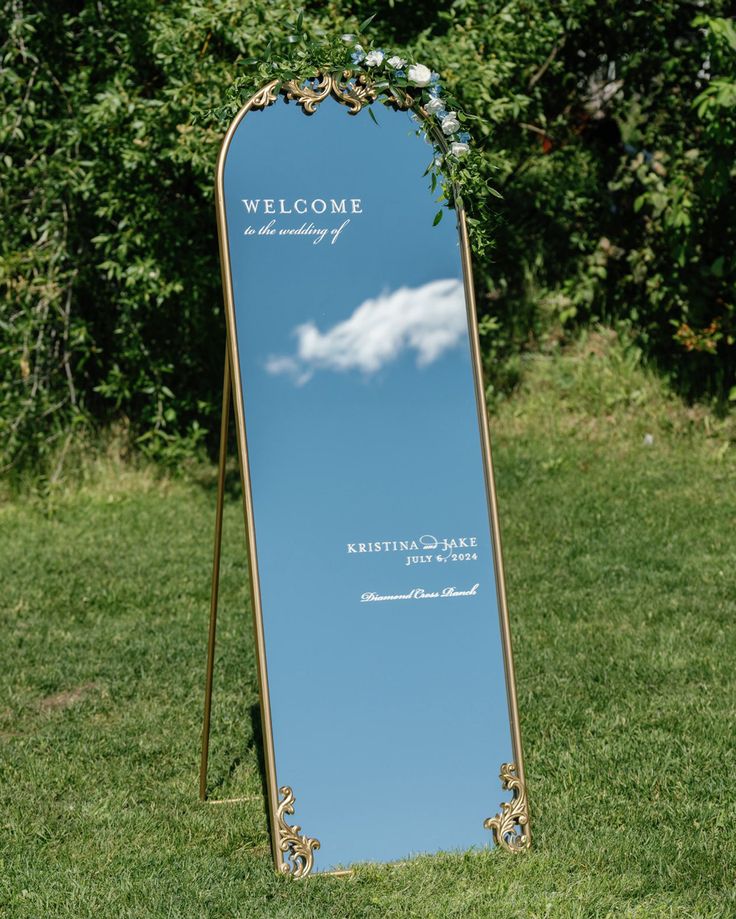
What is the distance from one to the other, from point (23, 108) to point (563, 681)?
4.99m

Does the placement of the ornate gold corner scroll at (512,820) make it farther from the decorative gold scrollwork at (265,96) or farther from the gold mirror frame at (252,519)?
the decorative gold scrollwork at (265,96)

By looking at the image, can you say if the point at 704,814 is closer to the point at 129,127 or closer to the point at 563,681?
→ the point at 563,681

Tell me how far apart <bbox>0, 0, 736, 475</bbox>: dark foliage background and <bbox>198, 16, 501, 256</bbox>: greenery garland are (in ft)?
9.87

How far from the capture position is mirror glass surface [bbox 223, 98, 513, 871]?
11.6 feet

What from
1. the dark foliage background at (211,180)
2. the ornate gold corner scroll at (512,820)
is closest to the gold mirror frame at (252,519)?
the ornate gold corner scroll at (512,820)

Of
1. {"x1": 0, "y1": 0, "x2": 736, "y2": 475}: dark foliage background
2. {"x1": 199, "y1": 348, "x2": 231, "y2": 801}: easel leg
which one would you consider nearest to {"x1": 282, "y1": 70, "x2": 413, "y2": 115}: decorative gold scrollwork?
{"x1": 199, "y1": 348, "x2": 231, "y2": 801}: easel leg

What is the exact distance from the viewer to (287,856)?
3436mm

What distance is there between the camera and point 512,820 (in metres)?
3.54

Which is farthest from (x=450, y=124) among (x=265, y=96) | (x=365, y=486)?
(x=365, y=486)

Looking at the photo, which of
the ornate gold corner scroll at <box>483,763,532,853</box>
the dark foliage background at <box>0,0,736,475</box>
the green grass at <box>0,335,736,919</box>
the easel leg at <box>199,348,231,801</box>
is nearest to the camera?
the green grass at <box>0,335,736,919</box>

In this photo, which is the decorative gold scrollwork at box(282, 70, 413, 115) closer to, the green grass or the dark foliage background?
the green grass

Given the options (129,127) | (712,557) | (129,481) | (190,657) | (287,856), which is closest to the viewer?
(287,856)

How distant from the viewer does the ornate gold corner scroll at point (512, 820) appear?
3.54 m

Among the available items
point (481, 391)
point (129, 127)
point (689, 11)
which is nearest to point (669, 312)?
point (689, 11)
